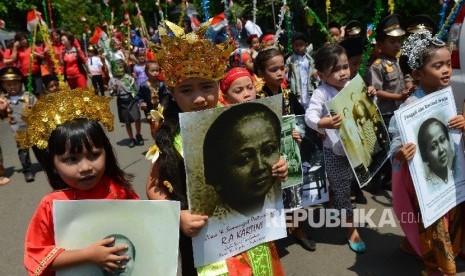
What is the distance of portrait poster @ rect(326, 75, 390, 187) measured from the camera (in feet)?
10.0

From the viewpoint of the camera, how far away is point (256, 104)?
1967mm

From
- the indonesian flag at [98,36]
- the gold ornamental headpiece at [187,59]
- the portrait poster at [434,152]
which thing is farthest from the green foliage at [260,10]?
the gold ornamental headpiece at [187,59]

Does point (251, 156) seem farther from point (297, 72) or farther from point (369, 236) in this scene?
point (297, 72)

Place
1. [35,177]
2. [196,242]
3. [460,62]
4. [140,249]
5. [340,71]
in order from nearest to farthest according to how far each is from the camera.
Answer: [140,249] < [196,242] < [340,71] < [460,62] < [35,177]

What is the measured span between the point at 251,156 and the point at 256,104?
23cm

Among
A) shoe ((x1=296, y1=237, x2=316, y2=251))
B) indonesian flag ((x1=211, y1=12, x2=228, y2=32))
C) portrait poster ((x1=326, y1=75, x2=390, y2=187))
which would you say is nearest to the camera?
portrait poster ((x1=326, y1=75, x2=390, y2=187))

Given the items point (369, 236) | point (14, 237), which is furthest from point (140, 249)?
point (14, 237)

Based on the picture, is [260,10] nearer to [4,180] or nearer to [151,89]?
[151,89]

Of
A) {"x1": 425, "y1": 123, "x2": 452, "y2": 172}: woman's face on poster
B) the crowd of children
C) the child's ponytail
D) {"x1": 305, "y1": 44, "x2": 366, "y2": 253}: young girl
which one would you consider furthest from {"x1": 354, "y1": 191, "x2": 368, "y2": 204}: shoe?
the child's ponytail

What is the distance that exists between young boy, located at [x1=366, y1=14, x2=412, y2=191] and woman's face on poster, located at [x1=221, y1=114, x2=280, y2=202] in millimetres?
2708

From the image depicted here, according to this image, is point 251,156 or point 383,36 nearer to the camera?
point 251,156

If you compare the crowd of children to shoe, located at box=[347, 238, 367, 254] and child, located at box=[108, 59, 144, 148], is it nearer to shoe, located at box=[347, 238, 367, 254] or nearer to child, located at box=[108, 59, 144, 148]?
shoe, located at box=[347, 238, 367, 254]

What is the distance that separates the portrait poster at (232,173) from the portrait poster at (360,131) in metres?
1.09

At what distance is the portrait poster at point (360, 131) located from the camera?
3055 mm
